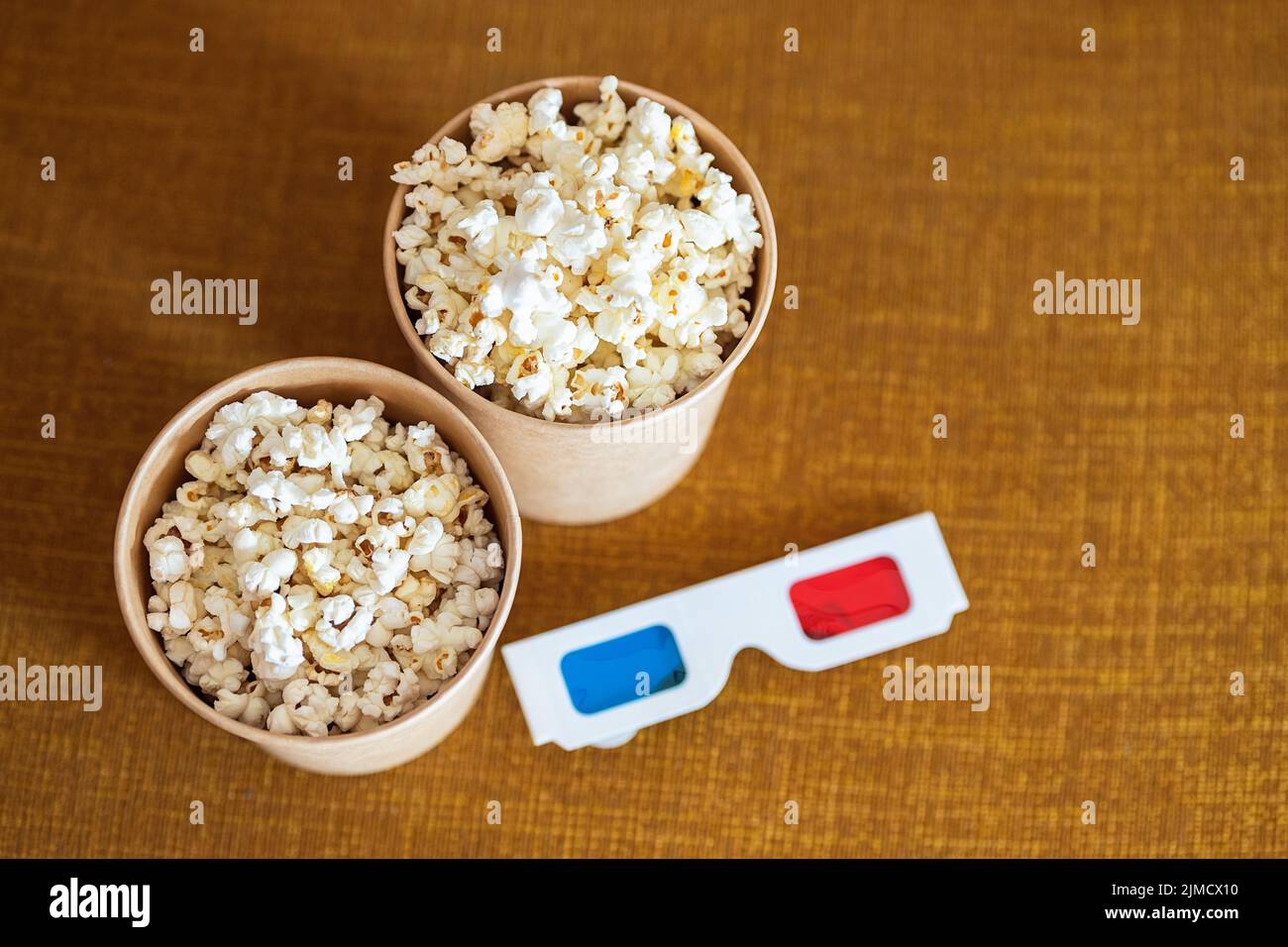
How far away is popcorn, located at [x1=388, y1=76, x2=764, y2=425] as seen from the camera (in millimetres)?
913

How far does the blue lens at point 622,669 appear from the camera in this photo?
1.10m

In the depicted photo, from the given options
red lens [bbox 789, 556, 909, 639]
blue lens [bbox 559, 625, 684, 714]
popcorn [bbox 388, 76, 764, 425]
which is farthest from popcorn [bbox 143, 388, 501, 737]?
red lens [bbox 789, 556, 909, 639]

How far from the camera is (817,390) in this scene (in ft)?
3.94

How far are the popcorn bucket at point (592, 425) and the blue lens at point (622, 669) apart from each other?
13 cm

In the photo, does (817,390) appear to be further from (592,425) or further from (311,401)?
(311,401)

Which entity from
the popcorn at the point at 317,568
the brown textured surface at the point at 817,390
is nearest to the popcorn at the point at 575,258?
the popcorn at the point at 317,568

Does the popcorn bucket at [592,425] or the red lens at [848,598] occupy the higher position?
the popcorn bucket at [592,425]

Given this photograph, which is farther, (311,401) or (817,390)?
(817,390)

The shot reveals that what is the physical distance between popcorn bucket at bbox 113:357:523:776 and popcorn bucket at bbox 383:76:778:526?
3 centimetres

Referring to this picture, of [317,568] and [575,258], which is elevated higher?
[575,258]

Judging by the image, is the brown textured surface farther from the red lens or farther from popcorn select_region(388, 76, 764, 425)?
popcorn select_region(388, 76, 764, 425)

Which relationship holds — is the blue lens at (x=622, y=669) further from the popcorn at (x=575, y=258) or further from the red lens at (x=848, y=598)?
the popcorn at (x=575, y=258)

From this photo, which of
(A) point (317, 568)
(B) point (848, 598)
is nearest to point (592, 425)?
(A) point (317, 568)

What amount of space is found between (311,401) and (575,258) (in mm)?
256
